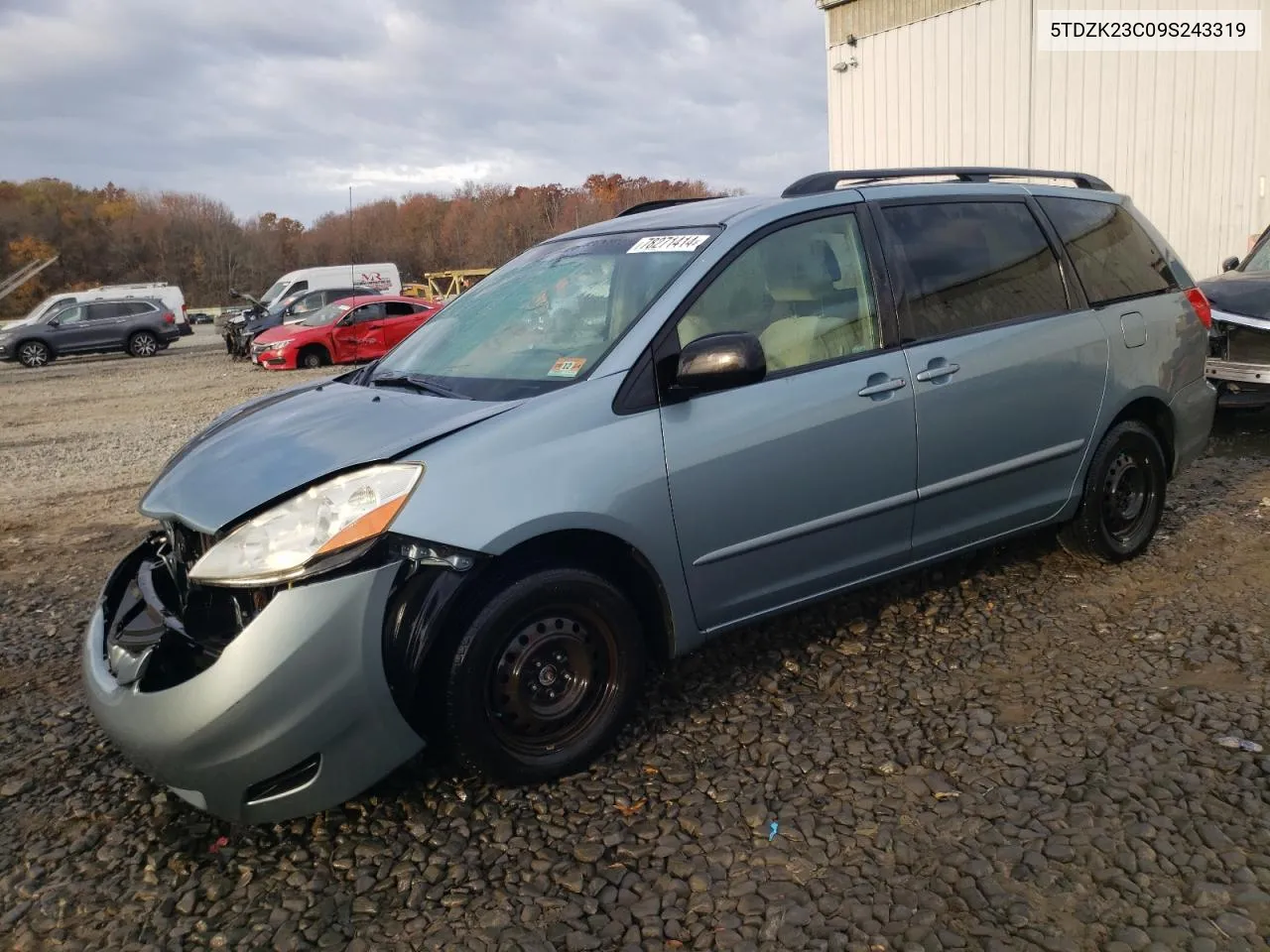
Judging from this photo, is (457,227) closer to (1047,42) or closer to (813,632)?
(1047,42)

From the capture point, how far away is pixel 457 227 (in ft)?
205

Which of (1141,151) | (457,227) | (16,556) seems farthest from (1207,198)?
(457,227)

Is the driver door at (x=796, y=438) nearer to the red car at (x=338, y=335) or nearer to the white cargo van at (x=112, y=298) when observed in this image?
the red car at (x=338, y=335)

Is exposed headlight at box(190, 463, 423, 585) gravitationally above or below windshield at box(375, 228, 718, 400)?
below

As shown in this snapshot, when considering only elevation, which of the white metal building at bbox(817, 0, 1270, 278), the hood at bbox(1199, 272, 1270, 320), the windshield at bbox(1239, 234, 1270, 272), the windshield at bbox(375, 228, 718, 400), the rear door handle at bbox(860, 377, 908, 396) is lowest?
the hood at bbox(1199, 272, 1270, 320)

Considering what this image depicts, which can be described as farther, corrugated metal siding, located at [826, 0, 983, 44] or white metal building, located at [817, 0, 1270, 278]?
corrugated metal siding, located at [826, 0, 983, 44]

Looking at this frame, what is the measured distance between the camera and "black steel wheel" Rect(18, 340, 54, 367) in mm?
25312

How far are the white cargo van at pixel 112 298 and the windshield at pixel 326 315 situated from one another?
33.0 feet


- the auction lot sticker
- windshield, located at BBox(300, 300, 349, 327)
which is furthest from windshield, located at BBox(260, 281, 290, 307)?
the auction lot sticker

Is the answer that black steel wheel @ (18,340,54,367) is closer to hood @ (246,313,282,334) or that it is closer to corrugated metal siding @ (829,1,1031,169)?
hood @ (246,313,282,334)

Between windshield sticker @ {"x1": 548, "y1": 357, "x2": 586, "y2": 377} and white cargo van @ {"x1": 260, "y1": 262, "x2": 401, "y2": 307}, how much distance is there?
2584cm

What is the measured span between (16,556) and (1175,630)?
616 centimetres

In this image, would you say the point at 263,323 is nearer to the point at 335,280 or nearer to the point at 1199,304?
the point at 335,280

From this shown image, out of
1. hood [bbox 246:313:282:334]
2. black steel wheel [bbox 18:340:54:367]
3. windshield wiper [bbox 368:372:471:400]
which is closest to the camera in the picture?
windshield wiper [bbox 368:372:471:400]
